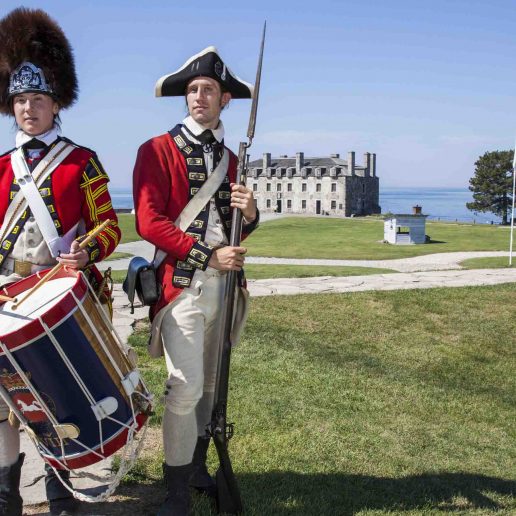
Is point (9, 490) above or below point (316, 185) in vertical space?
below

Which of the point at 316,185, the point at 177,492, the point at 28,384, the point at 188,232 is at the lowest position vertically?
the point at 177,492

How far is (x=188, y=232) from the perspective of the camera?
387 centimetres

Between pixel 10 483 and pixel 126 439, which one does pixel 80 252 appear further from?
pixel 10 483

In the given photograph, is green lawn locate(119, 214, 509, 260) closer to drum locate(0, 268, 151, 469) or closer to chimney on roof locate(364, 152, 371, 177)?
drum locate(0, 268, 151, 469)

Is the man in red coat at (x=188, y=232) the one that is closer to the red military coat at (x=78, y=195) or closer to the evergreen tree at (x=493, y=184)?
the red military coat at (x=78, y=195)

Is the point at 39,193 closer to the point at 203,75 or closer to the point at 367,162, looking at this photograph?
the point at 203,75

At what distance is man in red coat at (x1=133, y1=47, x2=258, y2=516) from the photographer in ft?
12.2

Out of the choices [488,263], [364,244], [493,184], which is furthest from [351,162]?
[488,263]

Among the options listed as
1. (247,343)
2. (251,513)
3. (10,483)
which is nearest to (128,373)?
(10,483)

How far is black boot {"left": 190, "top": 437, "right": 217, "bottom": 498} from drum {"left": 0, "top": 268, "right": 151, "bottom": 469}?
2.86ft

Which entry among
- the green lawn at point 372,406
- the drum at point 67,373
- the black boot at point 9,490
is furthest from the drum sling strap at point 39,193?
the green lawn at point 372,406

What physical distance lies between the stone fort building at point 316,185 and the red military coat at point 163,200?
3472 inches

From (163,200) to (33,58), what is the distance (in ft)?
3.26

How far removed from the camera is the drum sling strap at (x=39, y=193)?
3.57 meters
